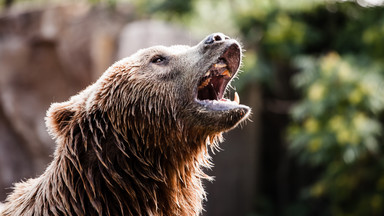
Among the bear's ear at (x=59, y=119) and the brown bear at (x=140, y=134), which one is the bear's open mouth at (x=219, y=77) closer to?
the brown bear at (x=140, y=134)

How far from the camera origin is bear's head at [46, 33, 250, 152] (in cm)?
279

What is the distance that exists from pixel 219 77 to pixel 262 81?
6315mm

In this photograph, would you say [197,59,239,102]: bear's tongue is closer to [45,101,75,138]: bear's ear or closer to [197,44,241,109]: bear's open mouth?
[197,44,241,109]: bear's open mouth

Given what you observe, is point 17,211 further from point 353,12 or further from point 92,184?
point 353,12

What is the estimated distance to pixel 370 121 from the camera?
6.94 meters

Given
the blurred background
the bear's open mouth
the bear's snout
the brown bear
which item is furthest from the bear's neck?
the blurred background

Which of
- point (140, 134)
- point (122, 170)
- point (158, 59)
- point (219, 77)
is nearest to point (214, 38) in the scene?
point (219, 77)

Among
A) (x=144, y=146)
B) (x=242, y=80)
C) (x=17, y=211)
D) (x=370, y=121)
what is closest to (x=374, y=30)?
(x=370, y=121)

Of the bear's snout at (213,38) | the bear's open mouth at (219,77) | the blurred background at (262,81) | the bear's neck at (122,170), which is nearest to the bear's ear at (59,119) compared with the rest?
the bear's neck at (122,170)

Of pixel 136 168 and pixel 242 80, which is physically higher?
pixel 242 80

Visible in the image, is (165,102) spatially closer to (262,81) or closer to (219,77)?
(219,77)

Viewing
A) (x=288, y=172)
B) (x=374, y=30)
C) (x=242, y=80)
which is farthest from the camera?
(x=288, y=172)

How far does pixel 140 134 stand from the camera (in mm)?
2805

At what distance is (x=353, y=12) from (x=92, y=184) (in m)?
8.02
